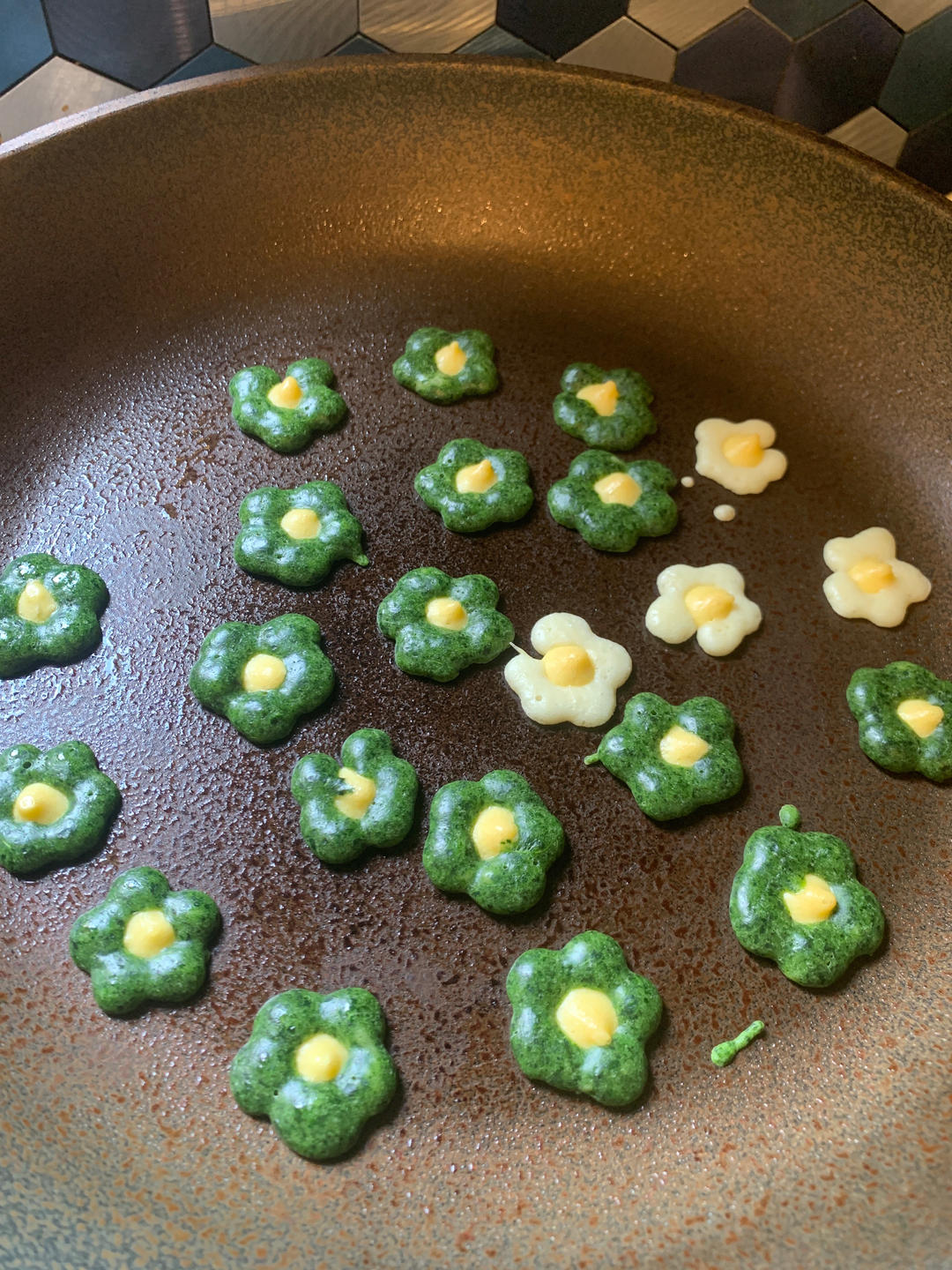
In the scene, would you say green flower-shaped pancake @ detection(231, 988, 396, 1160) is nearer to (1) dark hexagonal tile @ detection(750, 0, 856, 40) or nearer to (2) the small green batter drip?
(2) the small green batter drip

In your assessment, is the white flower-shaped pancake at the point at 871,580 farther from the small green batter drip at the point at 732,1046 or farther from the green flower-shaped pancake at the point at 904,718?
the small green batter drip at the point at 732,1046

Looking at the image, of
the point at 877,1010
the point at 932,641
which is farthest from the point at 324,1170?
the point at 932,641

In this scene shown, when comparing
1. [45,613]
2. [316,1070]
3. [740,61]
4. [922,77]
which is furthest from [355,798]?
[922,77]

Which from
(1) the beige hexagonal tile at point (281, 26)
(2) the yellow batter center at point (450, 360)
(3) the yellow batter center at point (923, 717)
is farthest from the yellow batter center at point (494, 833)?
→ (1) the beige hexagonal tile at point (281, 26)

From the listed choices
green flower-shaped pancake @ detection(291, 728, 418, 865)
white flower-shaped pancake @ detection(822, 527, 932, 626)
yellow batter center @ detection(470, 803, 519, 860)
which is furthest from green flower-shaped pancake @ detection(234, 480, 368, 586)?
white flower-shaped pancake @ detection(822, 527, 932, 626)

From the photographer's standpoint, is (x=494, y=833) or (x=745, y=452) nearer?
(x=494, y=833)

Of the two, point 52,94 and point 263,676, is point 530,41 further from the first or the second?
point 263,676
